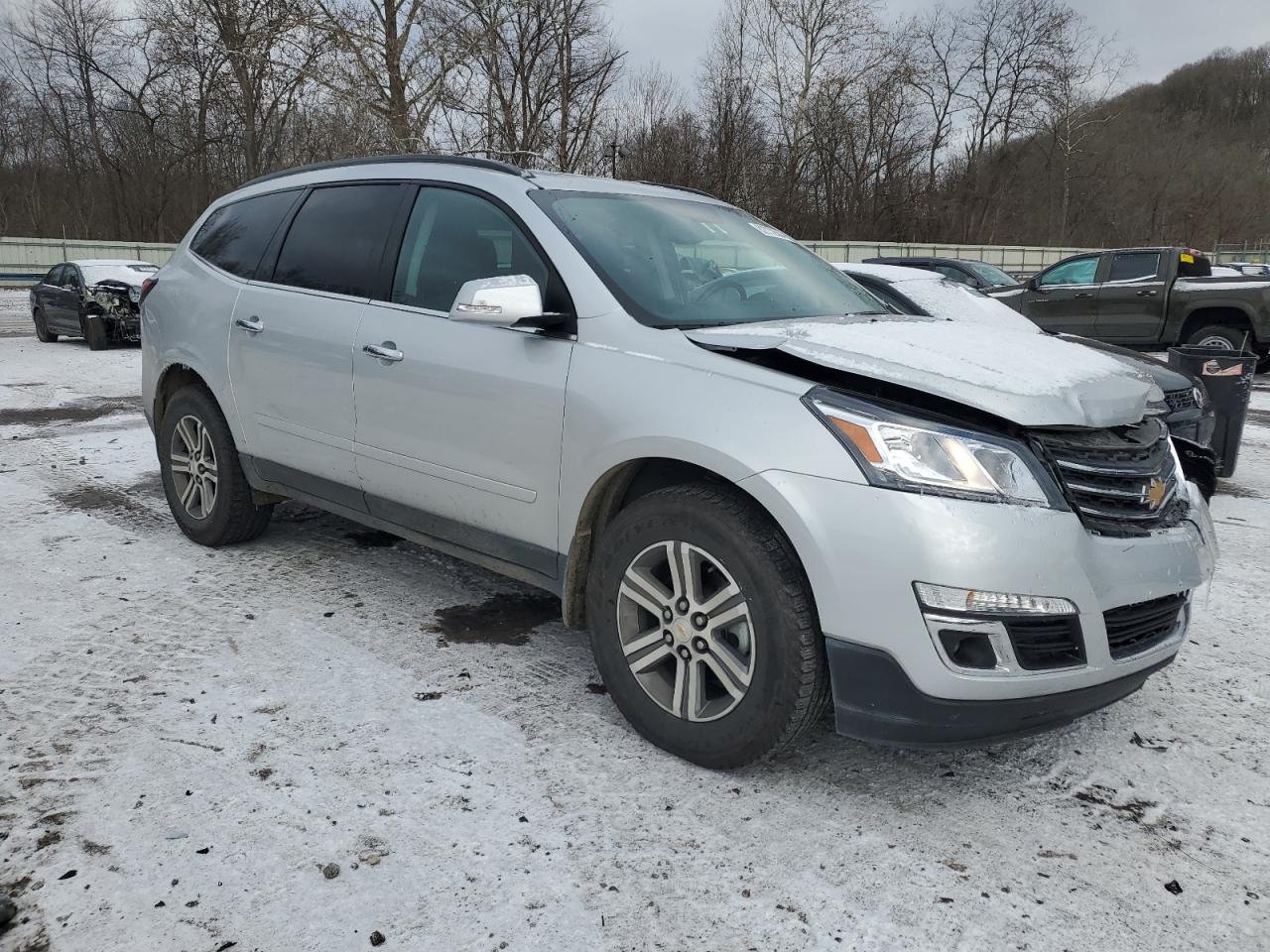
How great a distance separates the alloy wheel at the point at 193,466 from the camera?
465 centimetres

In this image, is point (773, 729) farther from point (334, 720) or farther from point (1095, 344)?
point (1095, 344)

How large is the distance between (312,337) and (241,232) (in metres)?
1.10

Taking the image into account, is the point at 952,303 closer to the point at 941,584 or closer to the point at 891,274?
the point at 891,274

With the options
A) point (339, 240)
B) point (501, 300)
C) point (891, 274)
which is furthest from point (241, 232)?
point (891, 274)

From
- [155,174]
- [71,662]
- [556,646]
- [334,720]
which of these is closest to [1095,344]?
[556,646]

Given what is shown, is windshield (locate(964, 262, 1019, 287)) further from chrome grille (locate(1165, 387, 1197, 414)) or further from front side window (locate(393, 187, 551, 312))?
front side window (locate(393, 187, 551, 312))

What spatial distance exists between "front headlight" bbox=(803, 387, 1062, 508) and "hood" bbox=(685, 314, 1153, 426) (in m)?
0.09

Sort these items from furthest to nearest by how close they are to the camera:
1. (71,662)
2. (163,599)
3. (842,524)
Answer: (163,599) → (71,662) → (842,524)

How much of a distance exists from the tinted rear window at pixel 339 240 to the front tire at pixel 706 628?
1.73 meters

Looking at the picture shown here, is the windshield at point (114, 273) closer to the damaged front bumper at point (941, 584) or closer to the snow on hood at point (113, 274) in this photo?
the snow on hood at point (113, 274)

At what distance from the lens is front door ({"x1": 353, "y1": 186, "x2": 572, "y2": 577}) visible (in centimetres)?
313

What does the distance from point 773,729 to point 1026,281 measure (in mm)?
13730

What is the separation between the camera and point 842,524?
2.36 metres

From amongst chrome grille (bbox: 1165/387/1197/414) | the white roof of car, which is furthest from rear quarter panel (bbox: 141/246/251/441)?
chrome grille (bbox: 1165/387/1197/414)
